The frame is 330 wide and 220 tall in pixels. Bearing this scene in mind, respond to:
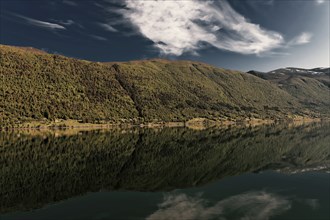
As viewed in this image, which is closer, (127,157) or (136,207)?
(136,207)

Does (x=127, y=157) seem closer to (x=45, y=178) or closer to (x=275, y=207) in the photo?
(x=45, y=178)

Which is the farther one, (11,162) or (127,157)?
(127,157)

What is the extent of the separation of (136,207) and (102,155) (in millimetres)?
44798

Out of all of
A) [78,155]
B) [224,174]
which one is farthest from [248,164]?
[78,155]

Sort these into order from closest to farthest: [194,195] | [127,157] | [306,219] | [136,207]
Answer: [306,219], [136,207], [194,195], [127,157]

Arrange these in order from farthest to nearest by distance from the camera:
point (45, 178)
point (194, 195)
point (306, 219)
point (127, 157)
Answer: point (127, 157) → point (45, 178) → point (194, 195) → point (306, 219)

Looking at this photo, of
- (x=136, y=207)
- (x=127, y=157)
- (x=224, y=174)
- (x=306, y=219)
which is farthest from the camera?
(x=127, y=157)

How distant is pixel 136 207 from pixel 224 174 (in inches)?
984

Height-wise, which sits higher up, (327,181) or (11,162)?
(11,162)

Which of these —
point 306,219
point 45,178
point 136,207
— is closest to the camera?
point 306,219

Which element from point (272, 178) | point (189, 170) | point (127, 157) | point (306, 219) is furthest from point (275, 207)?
point (127, 157)

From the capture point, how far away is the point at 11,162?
63.3 m

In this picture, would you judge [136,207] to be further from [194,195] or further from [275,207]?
[275,207]

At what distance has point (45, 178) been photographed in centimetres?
4831
